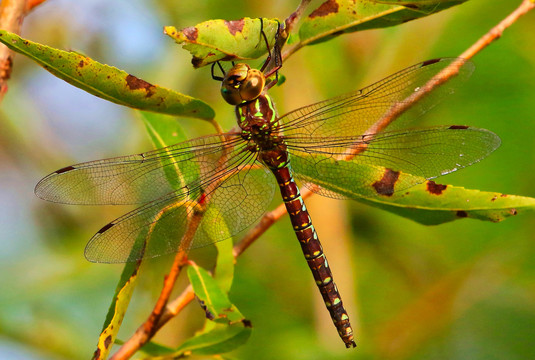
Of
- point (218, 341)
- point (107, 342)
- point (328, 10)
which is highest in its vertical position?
point (328, 10)

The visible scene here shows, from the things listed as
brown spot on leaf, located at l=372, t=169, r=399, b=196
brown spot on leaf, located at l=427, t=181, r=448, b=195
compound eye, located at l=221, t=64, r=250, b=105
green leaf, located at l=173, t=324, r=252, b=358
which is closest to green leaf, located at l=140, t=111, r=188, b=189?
compound eye, located at l=221, t=64, r=250, b=105

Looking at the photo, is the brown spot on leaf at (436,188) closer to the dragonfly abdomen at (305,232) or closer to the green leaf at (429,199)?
the green leaf at (429,199)

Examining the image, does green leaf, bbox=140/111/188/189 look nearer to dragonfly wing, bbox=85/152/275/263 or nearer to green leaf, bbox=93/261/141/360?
dragonfly wing, bbox=85/152/275/263

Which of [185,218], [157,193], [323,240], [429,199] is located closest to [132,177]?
[157,193]

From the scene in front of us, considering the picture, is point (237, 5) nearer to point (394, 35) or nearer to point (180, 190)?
point (394, 35)

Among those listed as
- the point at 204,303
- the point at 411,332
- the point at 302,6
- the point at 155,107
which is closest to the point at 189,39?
the point at 155,107

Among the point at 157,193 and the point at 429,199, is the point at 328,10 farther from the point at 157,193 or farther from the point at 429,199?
the point at 157,193

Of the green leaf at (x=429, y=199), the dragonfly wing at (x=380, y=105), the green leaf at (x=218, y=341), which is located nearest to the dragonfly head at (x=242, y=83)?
the dragonfly wing at (x=380, y=105)
